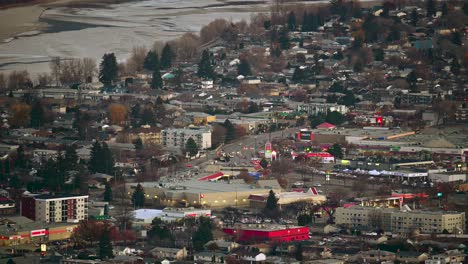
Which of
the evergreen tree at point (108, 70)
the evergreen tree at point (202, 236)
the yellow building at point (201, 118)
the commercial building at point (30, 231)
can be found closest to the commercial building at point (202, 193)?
the commercial building at point (30, 231)

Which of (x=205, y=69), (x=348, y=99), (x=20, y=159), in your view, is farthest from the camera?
(x=205, y=69)

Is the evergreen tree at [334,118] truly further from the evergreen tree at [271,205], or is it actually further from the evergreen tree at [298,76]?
the evergreen tree at [271,205]

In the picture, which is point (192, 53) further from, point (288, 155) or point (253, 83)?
point (288, 155)

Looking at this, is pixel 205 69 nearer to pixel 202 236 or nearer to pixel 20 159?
pixel 20 159

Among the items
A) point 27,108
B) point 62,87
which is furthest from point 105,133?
point 62,87

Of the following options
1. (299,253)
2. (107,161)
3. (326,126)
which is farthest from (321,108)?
(299,253)

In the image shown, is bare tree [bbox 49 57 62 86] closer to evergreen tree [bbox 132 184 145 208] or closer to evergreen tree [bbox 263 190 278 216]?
evergreen tree [bbox 132 184 145 208]
